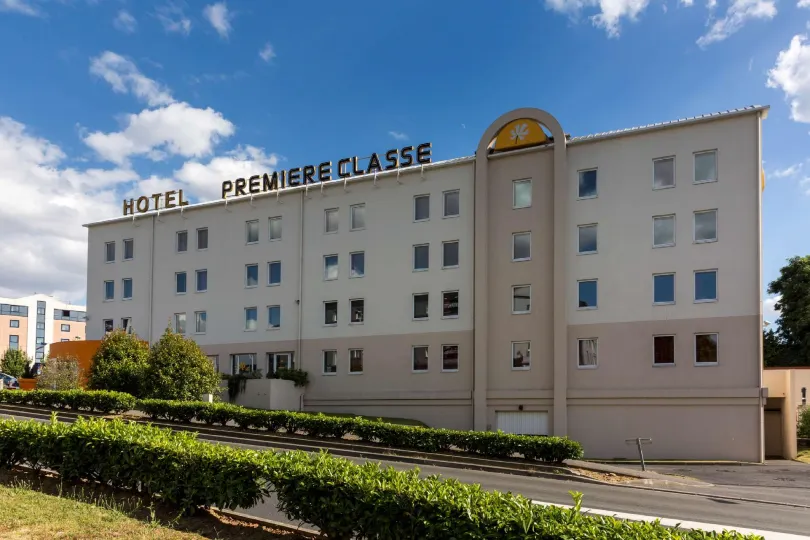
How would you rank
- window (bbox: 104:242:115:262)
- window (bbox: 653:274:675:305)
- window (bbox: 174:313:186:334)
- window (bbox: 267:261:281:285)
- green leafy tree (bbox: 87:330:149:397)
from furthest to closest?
window (bbox: 104:242:115:262) → window (bbox: 174:313:186:334) → window (bbox: 267:261:281:285) → green leafy tree (bbox: 87:330:149:397) → window (bbox: 653:274:675:305)

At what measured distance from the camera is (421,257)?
37.9 m

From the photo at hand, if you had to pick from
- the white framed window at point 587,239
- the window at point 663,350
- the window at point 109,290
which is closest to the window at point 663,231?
the white framed window at point 587,239

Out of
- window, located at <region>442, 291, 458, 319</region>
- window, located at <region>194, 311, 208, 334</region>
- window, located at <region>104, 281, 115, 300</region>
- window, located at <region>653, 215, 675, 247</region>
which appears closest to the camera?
window, located at <region>653, 215, 675, 247</region>

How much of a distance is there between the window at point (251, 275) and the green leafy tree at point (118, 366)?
8.13 m

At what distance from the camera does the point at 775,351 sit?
53.6m

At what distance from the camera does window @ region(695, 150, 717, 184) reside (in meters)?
31.7

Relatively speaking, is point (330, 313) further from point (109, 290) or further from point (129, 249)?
point (109, 290)

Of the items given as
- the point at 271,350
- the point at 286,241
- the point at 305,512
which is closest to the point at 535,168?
the point at 286,241

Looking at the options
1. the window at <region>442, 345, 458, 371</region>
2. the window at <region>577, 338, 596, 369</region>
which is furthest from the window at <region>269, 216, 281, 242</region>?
the window at <region>577, 338, 596, 369</region>

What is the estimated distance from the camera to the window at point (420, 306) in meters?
37.4

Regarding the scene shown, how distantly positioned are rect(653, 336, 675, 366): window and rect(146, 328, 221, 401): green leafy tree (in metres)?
20.5

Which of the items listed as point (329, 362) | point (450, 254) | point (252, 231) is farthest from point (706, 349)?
point (252, 231)

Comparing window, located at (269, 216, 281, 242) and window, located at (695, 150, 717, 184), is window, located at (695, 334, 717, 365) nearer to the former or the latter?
window, located at (695, 150, 717, 184)

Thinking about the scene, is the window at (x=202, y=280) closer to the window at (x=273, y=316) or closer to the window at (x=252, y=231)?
A: the window at (x=252, y=231)
